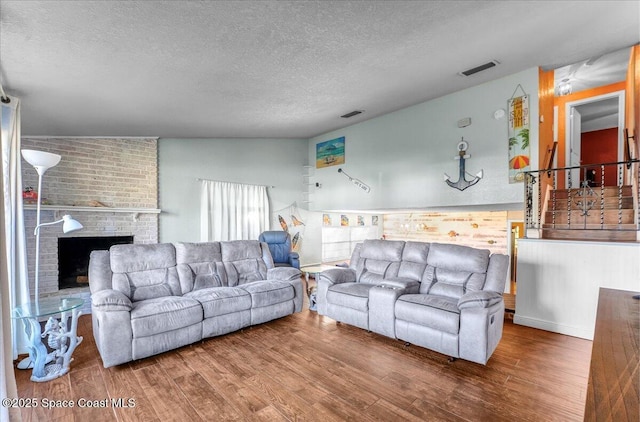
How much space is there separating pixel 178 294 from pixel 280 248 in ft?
7.87

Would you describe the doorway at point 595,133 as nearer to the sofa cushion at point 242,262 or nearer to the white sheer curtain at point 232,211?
the sofa cushion at point 242,262

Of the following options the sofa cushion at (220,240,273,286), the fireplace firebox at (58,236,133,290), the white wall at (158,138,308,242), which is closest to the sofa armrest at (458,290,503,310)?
the sofa cushion at (220,240,273,286)

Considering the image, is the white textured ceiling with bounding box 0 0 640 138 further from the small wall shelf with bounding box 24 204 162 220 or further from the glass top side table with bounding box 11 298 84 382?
the glass top side table with bounding box 11 298 84 382

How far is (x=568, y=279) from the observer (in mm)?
3486

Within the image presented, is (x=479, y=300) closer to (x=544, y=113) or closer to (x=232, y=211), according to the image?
(x=544, y=113)

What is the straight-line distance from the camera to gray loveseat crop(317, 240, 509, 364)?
8.86 feet

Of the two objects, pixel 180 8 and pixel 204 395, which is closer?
pixel 180 8

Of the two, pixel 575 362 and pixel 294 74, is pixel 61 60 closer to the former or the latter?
pixel 294 74

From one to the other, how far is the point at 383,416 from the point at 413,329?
44.3 inches

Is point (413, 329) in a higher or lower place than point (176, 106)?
lower

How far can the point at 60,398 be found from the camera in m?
2.25

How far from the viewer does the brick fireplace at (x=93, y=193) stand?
4.20m

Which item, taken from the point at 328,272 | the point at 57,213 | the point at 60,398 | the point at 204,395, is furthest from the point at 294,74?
the point at 57,213

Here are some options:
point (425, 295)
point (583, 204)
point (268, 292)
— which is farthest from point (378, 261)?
point (583, 204)
